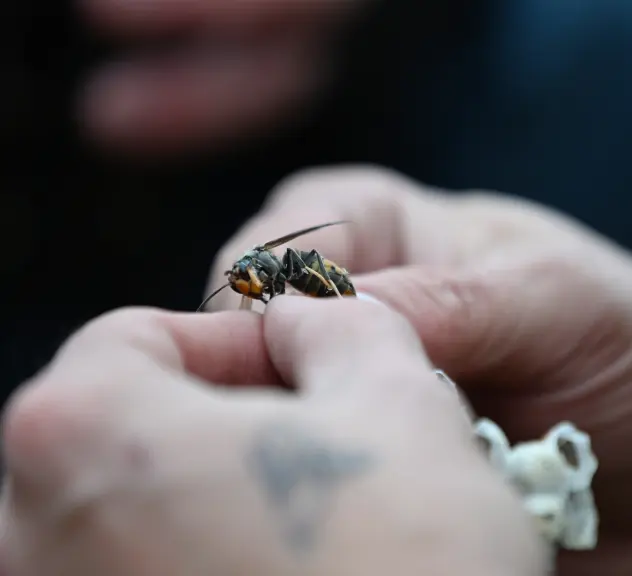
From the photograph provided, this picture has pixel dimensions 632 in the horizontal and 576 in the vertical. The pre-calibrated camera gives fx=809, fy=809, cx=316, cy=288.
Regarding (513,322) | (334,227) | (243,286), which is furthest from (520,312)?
(243,286)

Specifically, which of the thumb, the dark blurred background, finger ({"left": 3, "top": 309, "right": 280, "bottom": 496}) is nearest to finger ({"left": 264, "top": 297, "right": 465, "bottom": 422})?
finger ({"left": 3, "top": 309, "right": 280, "bottom": 496})

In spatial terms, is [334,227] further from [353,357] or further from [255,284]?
[353,357]

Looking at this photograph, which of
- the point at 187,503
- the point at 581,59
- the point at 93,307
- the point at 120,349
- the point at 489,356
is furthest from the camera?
the point at 93,307

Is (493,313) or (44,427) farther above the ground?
(44,427)

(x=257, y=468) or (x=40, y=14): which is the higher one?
(x=40, y=14)

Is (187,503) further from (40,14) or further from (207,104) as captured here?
(40,14)

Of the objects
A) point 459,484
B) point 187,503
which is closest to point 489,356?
point 459,484
